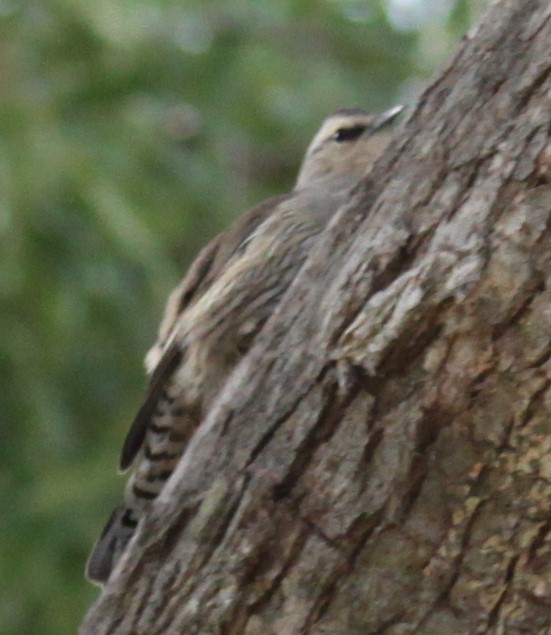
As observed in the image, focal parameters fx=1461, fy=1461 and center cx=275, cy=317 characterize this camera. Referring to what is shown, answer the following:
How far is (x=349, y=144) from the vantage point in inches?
189

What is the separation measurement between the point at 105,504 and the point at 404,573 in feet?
10.3

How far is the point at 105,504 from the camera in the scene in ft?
18.1

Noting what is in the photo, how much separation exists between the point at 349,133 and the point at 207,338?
1.30 metres

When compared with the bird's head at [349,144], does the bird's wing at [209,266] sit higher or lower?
lower

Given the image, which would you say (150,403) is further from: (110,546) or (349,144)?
(349,144)

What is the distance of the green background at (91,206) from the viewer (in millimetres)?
5301

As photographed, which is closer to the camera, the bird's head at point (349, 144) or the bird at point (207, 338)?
the bird at point (207, 338)

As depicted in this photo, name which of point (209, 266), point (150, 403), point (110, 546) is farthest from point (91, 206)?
point (110, 546)

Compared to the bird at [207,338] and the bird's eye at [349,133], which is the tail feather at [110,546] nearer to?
the bird at [207,338]

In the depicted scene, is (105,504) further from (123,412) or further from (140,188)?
(140,188)

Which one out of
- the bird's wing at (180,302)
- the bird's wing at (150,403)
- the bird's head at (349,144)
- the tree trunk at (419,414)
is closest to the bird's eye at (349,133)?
the bird's head at (349,144)

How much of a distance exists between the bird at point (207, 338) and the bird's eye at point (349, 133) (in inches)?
31.1

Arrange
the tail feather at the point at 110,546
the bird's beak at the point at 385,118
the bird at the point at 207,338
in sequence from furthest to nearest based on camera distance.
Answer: the bird's beak at the point at 385,118, the bird at the point at 207,338, the tail feather at the point at 110,546

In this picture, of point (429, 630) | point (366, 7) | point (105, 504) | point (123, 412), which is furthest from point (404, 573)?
point (366, 7)
